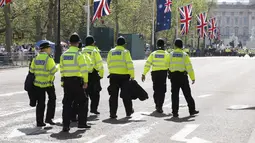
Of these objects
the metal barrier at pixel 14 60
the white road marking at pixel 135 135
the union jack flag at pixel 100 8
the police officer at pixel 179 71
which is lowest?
the white road marking at pixel 135 135

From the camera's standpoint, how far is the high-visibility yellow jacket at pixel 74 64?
9.15 m

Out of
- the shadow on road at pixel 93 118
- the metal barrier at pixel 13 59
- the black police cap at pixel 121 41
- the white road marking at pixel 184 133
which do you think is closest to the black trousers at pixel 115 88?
the shadow on road at pixel 93 118

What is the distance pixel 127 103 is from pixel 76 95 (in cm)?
205

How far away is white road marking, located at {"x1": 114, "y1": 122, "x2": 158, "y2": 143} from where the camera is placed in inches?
331

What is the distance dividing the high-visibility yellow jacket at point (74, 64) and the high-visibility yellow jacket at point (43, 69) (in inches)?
21.7

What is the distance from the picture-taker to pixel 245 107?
13.5 meters

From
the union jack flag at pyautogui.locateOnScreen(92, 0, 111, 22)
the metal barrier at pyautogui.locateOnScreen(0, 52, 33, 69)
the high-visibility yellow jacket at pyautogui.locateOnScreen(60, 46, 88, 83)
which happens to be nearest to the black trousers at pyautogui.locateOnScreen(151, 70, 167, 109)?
the high-visibility yellow jacket at pyautogui.locateOnScreen(60, 46, 88, 83)

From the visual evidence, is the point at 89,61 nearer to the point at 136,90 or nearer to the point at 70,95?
the point at 70,95

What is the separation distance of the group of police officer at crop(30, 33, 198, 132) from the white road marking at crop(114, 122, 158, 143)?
1011 mm

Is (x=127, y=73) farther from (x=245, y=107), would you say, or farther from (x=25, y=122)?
(x=245, y=107)

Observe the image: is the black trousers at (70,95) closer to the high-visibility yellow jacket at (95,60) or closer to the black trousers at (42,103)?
the black trousers at (42,103)

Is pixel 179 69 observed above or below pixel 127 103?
above

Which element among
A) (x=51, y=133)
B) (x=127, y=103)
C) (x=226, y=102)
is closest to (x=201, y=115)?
(x=127, y=103)

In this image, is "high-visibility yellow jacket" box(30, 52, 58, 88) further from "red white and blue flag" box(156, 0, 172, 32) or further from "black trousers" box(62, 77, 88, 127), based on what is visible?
"red white and blue flag" box(156, 0, 172, 32)
